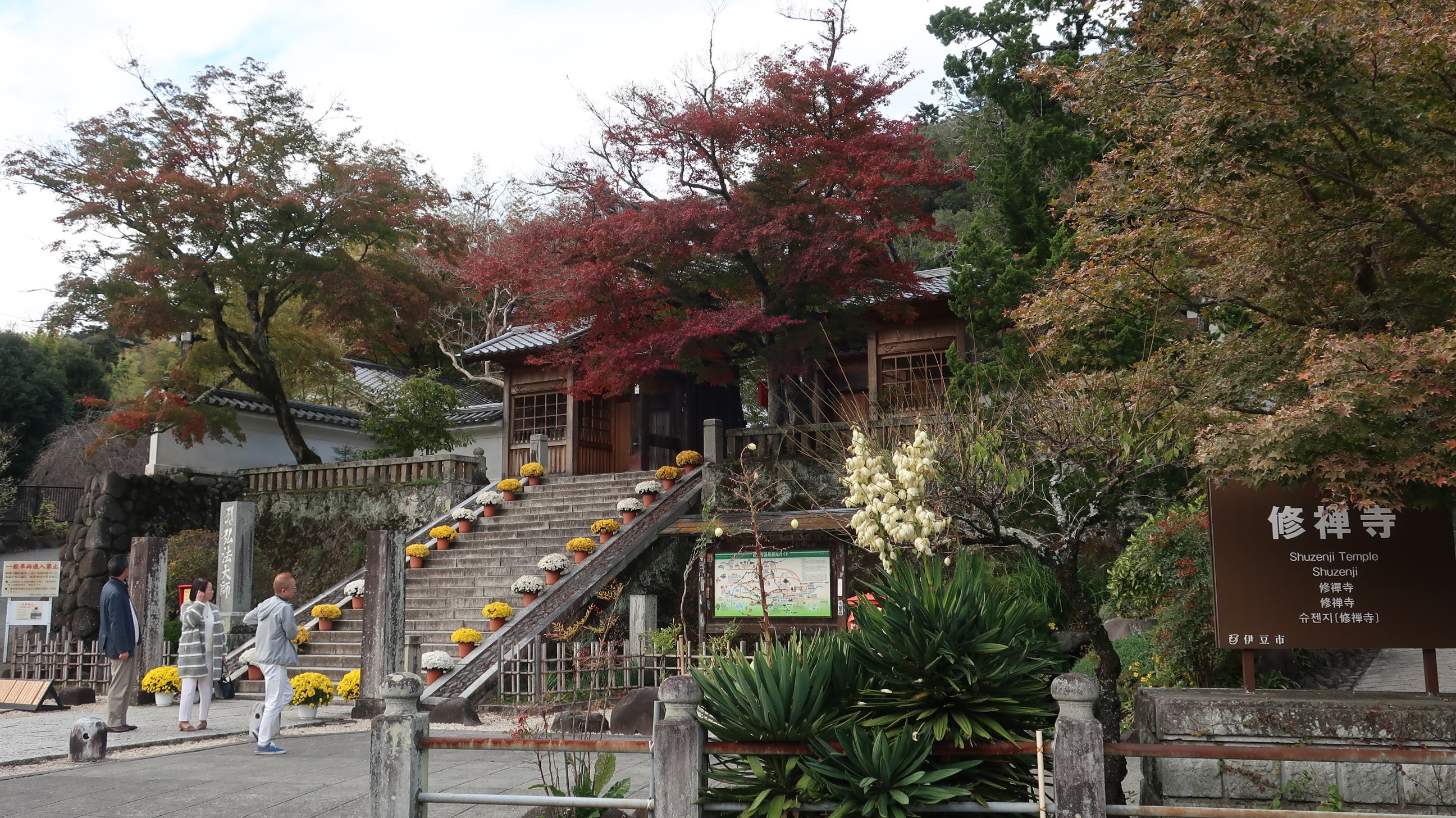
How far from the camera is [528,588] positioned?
561 inches

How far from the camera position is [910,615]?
530 centimetres

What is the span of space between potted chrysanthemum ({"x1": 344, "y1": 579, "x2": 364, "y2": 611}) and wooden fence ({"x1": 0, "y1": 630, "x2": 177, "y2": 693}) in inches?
99.8

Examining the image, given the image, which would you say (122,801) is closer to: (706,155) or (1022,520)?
(1022,520)

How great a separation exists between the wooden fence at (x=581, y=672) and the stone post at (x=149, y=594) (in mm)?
4624

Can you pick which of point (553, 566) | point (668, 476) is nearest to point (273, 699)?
point (553, 566)

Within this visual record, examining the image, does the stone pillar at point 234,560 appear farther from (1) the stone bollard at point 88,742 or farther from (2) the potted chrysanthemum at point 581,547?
(1) the stone bollard at point 88,742

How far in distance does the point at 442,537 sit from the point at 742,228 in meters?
7.09

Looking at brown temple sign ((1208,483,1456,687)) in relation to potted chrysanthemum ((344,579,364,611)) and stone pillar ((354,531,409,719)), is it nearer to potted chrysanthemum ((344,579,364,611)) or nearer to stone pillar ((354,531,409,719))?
stone pillar ((354,531,409,719))

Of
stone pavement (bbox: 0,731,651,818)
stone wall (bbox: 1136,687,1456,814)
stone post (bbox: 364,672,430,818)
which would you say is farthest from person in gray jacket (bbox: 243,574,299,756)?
stone wall (bbox: 1136,687,1456,814)

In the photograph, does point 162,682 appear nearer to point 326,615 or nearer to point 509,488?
point 326,615

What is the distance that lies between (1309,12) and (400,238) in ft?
62.1

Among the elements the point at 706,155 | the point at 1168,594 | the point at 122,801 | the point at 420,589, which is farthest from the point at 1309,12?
the point at 420,589

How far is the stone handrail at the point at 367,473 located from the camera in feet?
64.2

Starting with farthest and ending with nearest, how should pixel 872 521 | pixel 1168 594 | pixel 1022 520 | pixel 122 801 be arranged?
pixel 1168 594
pixel 1022 520
pixel 122 801
pixel 872 521
